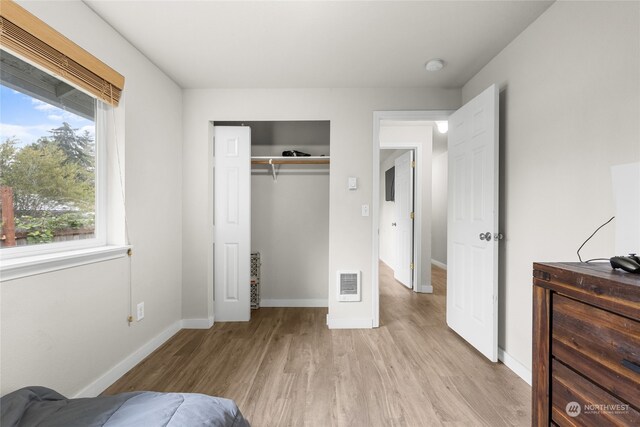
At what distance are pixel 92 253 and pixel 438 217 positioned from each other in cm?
601

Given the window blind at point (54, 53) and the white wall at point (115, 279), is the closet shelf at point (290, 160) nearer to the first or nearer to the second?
the white wall at point (115, 279)

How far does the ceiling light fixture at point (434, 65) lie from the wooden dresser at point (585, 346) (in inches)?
73.2

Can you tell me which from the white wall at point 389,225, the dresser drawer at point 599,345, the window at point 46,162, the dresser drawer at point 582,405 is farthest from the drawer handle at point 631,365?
the white wall at point 389,225

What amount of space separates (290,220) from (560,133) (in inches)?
98.9

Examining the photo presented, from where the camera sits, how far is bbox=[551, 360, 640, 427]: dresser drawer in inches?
29.5

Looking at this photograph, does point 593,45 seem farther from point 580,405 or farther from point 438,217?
point 438,217

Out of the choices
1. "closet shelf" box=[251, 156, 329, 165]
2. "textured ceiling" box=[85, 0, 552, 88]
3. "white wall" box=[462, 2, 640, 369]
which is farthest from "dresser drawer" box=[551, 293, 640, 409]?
"closet shelf" box=[251, 156, 329, 165]

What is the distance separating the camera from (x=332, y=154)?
8.89 feet

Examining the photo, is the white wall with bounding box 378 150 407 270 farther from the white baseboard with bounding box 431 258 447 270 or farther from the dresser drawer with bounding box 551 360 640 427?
the dresser drawer with bounding box 551 360 640 427

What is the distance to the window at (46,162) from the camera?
4.32 ft

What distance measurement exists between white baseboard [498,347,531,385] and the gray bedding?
185 centimetres

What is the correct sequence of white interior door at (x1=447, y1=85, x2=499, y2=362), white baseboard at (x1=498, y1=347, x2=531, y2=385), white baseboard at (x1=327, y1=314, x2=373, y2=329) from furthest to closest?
white baseboard at (x1=327, y1=314, x2=373, y2=329) → white interior door at (x1=447, y1=85, x2=499, y2=362) → white baseboard at (x1=498, y1=347, x2=531, y2=385)

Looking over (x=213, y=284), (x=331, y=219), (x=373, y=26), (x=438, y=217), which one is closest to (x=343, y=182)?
(x=331, y=219)

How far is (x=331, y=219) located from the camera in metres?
2.72
